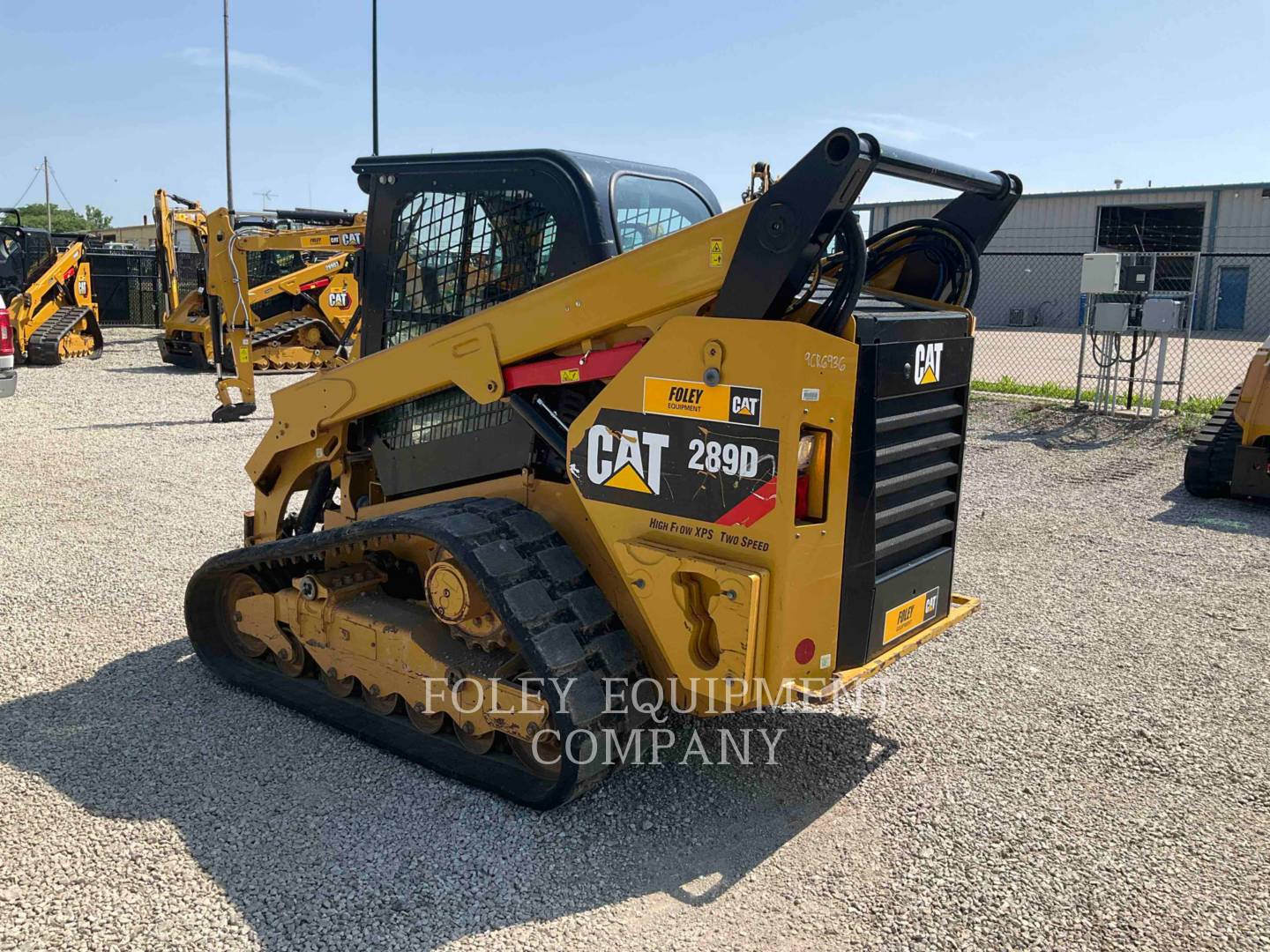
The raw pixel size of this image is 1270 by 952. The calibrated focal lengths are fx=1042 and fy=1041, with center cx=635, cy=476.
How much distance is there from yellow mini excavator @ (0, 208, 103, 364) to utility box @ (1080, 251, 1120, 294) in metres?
16.1

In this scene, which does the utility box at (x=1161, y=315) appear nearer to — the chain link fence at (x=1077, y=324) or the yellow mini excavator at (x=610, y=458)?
the chain link fence at (x=1077, y=324)

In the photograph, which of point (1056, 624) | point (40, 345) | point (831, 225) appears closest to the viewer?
point (831, 225)

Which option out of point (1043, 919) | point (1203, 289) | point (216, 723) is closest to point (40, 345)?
point (216, 723)

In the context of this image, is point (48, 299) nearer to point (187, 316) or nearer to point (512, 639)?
point (187, 316)

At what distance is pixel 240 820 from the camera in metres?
3.71

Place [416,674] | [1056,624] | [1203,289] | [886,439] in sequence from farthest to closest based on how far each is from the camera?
[1203,289], [1056,624], [416,674], [886,439]

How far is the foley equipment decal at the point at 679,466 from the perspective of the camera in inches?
132

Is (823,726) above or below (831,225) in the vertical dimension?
Result: below

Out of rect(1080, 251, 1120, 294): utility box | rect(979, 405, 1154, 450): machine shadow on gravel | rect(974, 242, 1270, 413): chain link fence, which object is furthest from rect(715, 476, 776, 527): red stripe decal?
rect(974, 242, 1270, 413): chain link fence

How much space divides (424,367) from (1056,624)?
3.85m

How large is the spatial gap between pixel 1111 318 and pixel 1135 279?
71 cm

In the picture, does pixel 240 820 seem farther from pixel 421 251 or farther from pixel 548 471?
pixel 421 251

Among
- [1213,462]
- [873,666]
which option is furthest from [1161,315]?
[873,666]

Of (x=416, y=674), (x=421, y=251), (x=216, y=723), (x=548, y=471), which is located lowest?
(x=216, y=723)
